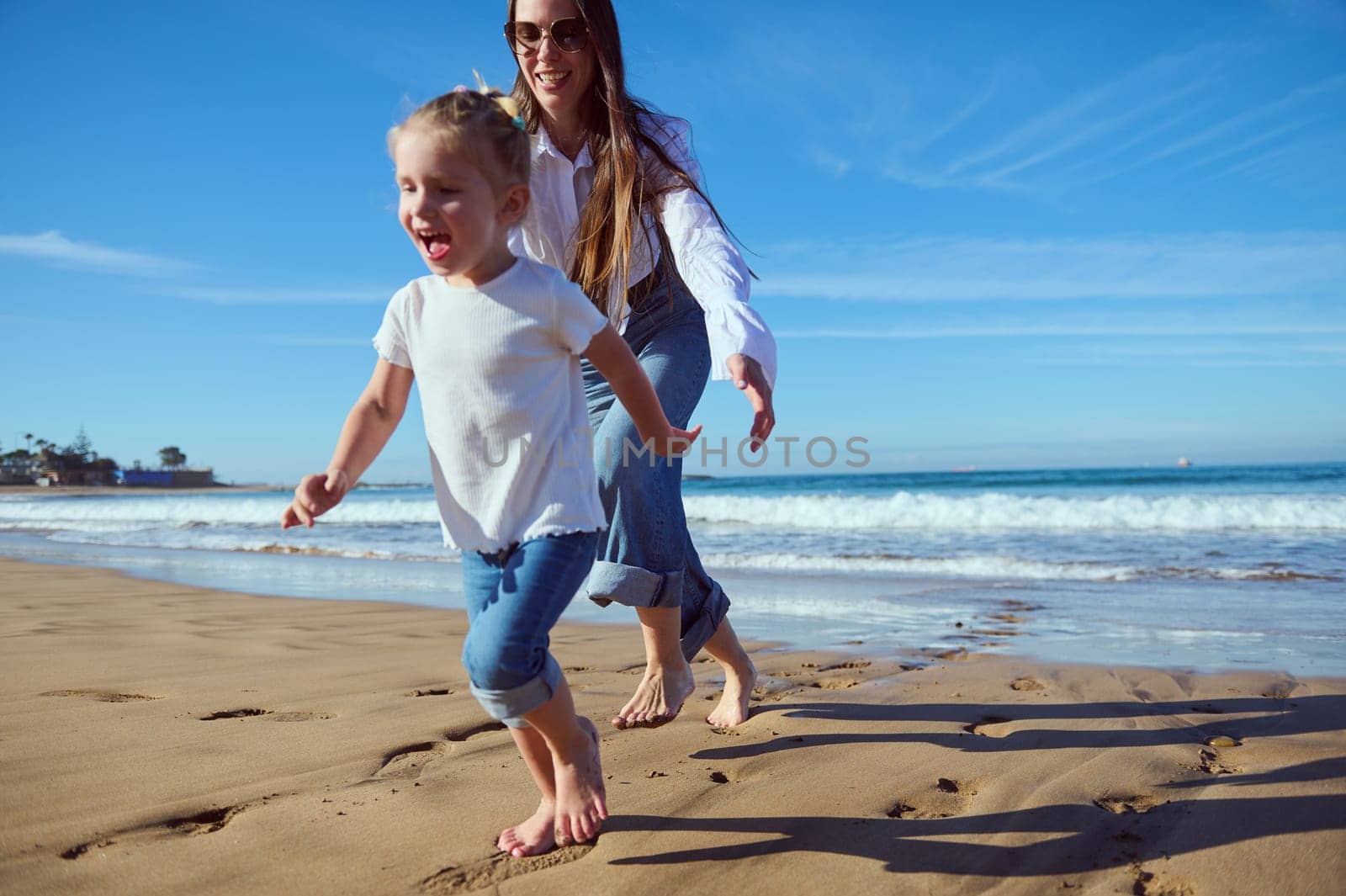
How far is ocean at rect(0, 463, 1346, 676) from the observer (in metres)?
4.48

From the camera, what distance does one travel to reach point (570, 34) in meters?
2.40

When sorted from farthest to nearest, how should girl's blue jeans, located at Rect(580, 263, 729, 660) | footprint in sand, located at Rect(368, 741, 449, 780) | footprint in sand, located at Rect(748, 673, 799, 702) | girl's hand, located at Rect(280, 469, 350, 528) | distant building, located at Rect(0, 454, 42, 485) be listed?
1. distant building, located at Rect(0, 454, 42, 485)
2. footprint in sand, located at Rect(748, 673, 799, 702)
3. girl's blue jeans, located at Rect(580, 263, 729, 660)
4. footprint in sand, located at Rect(368, 741, 449, 780)
5. girl's hand, located at Rect(280, 469, 350, 528)

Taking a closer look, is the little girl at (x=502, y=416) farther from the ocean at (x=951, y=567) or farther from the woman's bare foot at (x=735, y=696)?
the ocean at (x=951, y=567)

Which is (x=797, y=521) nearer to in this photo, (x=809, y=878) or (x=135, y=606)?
(x=135, y=606)

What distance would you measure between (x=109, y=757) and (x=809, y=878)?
1.84 m

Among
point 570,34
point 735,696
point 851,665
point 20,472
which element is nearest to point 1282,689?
point 851,665

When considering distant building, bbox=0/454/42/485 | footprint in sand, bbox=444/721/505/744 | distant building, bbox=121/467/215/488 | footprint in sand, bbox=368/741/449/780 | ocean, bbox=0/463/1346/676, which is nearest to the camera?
footprint in sand, bbox=368/741/449/780

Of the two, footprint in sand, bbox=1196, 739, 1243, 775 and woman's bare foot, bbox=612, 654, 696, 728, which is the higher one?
woman's bare foot, bbox=612, 654, 696, 728

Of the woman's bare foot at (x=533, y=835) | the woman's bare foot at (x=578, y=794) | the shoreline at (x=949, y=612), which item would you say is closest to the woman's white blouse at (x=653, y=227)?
the woman's bare foot at (x=578, y=794)

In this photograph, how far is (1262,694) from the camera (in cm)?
314

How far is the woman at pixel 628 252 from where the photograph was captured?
7.79 ft

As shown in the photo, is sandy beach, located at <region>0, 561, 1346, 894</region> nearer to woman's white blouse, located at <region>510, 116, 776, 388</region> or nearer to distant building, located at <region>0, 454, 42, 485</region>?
woman's white blouse, located at <region>510, 116, 776, 388</region>

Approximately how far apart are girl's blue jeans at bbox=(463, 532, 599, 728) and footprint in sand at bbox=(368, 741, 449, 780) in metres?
0.68

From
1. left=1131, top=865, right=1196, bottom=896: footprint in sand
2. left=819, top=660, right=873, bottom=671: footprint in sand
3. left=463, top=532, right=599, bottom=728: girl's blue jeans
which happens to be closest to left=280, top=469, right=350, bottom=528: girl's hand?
left=463, top=532, right=599, bottom=728: girl's blue jeans
